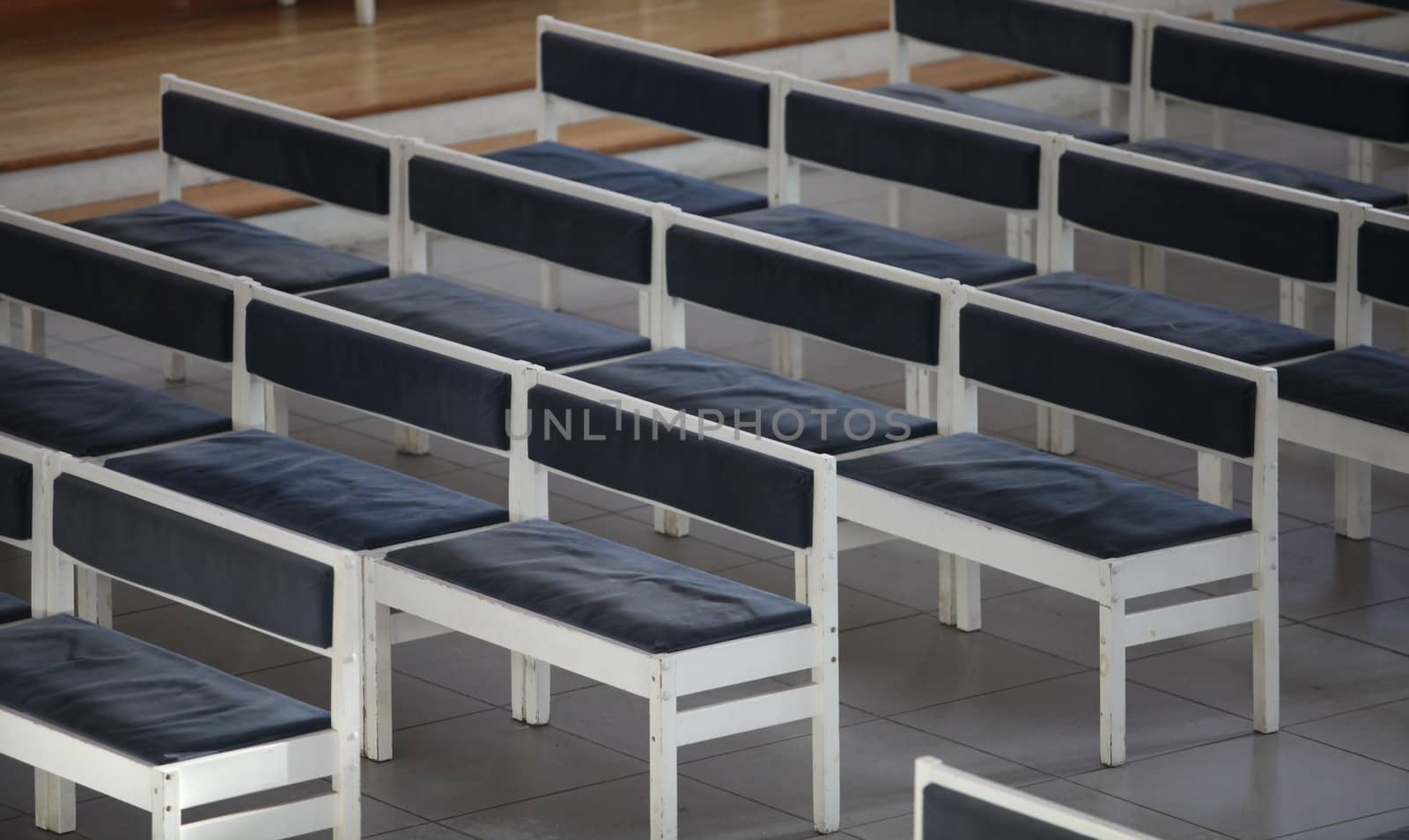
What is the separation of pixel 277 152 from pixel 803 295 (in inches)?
70.9

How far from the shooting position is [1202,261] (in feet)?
26.8

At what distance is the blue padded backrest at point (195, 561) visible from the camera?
416 centimetres

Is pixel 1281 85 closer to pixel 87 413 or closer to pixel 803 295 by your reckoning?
pixel 803 295

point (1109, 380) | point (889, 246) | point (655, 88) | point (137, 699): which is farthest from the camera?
point (655, 88)

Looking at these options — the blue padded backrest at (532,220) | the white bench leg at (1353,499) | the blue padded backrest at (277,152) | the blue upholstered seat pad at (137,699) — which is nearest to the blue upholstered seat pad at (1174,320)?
the white bench leg at (1353,499)

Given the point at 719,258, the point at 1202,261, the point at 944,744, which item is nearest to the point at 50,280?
the point at 719,258

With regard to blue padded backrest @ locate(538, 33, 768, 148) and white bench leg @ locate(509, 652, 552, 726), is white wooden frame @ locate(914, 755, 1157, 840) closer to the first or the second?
white bench leg @ locate(509, 652, 552, 726)

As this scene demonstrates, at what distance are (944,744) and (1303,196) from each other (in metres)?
1.80

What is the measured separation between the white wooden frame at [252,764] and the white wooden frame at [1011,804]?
1099 mm

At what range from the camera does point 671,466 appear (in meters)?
4.81

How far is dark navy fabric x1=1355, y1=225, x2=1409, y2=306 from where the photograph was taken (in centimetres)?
568

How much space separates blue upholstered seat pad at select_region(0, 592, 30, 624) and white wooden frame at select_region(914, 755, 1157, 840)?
1.92m

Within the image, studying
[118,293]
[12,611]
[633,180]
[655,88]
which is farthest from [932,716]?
[655,88]

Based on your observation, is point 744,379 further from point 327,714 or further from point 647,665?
point 327,714
